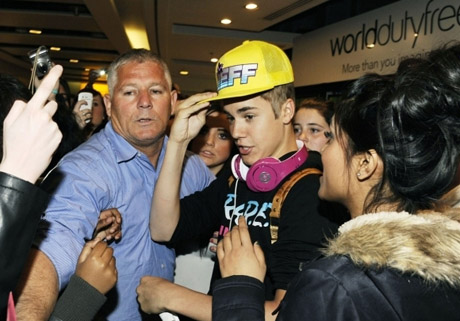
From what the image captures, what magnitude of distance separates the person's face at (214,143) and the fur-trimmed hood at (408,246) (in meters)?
2.04

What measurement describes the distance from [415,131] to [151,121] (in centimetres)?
124

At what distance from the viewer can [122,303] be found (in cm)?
191

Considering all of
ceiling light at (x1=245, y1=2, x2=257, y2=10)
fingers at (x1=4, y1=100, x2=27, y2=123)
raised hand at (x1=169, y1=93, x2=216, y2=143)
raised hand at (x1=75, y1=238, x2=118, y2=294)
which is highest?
ceiling light at (x1=245, y1=2, x2=257, y2=10)

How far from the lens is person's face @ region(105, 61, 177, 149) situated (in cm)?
205

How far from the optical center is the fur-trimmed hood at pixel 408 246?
3.12ft

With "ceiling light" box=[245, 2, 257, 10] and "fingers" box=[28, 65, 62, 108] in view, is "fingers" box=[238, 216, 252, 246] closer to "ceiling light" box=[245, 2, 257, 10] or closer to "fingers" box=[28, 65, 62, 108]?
"fingers" box=[28, 65, 62, 108]

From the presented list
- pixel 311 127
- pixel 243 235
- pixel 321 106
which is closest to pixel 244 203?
pixel 243 235

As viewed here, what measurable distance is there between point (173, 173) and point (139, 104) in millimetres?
351

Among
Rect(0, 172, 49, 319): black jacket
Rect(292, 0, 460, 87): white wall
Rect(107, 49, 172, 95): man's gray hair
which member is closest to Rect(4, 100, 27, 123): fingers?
Rect(0, 172, 49, 319): black jacket

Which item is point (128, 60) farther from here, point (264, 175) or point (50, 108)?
point (50, 108)

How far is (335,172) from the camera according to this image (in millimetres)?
1339

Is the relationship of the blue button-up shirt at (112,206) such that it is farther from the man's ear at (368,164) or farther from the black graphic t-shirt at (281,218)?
the man's ear at (368,164)

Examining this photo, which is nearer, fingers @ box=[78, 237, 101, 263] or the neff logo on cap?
fingers @ box=[78, 237, 101, 263]

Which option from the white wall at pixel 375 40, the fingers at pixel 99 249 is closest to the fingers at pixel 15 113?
the fingers at pixel 99 249
